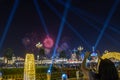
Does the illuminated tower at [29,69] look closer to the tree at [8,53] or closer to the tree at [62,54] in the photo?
the tree at [8,53]

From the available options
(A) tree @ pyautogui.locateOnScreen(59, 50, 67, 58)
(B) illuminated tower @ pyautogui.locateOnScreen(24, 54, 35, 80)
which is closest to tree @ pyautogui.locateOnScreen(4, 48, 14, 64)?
(A) tree @ pyautogui.locateOnScreen(59, 50, 67, 58)

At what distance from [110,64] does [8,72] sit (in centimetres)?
2614

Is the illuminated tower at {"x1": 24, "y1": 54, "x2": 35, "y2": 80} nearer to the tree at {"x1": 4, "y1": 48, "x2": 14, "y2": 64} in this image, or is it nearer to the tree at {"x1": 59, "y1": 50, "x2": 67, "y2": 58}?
the tree at {"x1": 4, "y1": 48, "x2": 14, "y2": 64}

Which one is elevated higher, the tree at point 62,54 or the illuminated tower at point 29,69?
the tree at point 62,54

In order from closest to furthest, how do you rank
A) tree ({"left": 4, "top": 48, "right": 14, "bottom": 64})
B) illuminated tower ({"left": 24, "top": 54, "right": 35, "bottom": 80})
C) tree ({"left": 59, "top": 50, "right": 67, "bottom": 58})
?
illuminated tower ({"left": 24, "top": 54, "right": 35, "bottom": 80})
tree ({"left": 4, "top": 48, "right": 14, "bottom": 64})
tree ({"left": 59, "top": 50, "right": 67, "bottom": 58})

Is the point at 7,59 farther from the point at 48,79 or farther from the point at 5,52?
the point at 48,79

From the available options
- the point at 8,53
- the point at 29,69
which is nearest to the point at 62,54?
the point at 8,53

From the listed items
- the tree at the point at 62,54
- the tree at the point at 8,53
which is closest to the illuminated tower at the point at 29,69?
the tree at the point at 8,53

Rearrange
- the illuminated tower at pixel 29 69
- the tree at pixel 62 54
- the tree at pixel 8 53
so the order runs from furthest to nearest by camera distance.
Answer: the tree at pixel 62 54 < the tree at pixel 8 53 < the illuminated tower at pixel 29 69

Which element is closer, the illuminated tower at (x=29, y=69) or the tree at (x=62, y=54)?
the illuminated tower at (x=29, y=69)

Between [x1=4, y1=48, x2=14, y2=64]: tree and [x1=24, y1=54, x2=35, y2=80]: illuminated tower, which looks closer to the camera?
[x1=24, y1=54, x2=35, y2=80]: illuminated tower

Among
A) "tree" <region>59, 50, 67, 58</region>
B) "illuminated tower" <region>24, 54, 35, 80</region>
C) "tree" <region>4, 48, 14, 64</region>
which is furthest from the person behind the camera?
"tree" <region>59, 50, 67, 58</region>

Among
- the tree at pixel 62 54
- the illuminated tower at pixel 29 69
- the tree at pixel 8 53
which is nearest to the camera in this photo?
the illuminated tower at pixel 29 69

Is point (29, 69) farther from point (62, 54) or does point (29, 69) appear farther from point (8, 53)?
point (62, 54)
